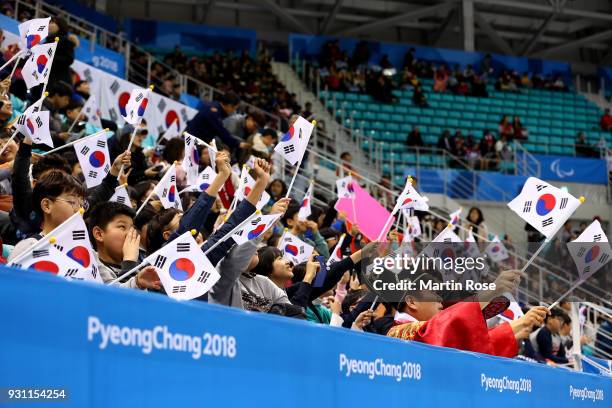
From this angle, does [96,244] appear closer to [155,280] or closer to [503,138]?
[155,280]

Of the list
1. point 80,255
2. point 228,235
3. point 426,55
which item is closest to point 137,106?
point 228,235

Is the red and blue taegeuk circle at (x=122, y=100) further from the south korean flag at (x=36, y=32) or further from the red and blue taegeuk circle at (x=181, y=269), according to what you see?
the red and blue taegeuk circle at (x=181, y=269)

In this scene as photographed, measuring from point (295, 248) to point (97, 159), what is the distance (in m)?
1.43

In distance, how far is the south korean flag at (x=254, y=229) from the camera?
404 cm

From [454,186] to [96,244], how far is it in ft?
44.1

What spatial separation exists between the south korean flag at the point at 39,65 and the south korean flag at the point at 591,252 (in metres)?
3.78

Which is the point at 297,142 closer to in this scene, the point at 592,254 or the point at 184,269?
the point at 592,254

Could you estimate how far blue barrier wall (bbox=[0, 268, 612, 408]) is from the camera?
1944 mm

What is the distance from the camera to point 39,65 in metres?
6.49

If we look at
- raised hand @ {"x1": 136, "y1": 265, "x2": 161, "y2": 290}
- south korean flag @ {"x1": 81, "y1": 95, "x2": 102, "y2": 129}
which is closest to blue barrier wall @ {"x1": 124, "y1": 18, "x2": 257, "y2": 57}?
south korean flag @ {"x1": 81, "y1": 95, "x2": 102, "y2": 129}

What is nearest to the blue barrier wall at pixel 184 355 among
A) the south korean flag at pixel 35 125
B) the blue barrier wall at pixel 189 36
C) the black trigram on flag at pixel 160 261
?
the black trigram on flag at pixel 160 261

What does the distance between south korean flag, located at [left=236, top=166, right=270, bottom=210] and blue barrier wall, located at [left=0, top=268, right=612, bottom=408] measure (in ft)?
6.59

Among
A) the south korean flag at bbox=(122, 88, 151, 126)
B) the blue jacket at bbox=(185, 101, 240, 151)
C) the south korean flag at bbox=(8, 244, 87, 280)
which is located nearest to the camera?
the south korean flag at bbox=(8, 244, 87, 280)

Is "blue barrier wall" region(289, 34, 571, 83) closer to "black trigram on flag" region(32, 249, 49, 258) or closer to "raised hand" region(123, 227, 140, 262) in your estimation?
"raised hand" region(123, 227, 140, 262)
